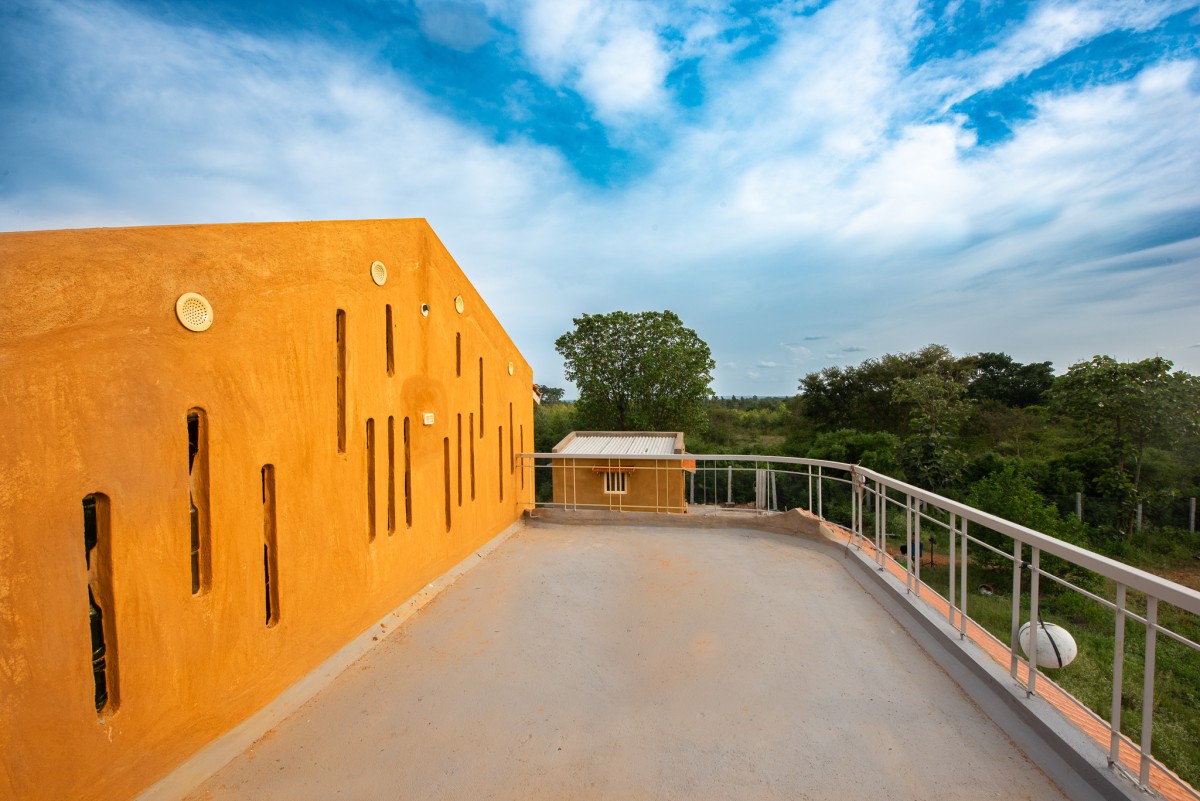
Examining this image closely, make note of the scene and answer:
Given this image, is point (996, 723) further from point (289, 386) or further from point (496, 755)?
point (289, 386)

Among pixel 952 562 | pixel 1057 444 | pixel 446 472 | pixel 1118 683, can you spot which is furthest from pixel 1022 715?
pixel 1057 444

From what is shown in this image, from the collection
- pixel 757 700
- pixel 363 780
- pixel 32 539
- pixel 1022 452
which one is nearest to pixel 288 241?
pixel 32 539

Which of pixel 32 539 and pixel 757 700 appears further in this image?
pixel 757 700

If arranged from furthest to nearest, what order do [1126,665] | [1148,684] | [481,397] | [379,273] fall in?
[1126,665], [481,397], [379,273], [1148,684]

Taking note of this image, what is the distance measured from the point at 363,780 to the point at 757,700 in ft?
6.04

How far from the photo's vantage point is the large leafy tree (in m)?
19.6

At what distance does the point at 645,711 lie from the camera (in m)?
2.64

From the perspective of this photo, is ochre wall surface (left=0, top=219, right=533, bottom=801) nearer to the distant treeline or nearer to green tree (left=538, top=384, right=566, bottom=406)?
the distant treeline

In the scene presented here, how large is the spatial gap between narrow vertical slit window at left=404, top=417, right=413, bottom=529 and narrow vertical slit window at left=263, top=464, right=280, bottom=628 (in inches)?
49.5

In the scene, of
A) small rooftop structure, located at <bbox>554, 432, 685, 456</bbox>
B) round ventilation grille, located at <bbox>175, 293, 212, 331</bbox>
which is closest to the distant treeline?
small rooftop structure, located at <bbox>554, 432, 685, 456</bbox>

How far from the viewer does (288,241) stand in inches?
115

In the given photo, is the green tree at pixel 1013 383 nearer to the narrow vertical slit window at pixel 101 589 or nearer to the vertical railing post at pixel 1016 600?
the vertical railing post at pixel 1016 600

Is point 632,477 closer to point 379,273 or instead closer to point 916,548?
point 916,548

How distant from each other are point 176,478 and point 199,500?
0.20 metres
